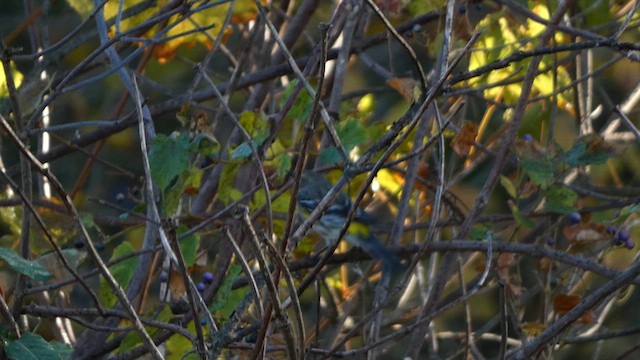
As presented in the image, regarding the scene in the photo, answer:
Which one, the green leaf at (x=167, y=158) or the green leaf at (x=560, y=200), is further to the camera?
the green leaf at (x=560, y=200)

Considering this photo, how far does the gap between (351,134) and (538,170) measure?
1.72 feet

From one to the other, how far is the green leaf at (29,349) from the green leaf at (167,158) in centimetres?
79

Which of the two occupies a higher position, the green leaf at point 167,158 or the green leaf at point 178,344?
the green leaf at point 167,158

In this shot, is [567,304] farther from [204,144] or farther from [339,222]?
[339,222]

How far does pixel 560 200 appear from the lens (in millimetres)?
2842

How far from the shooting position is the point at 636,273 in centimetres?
169

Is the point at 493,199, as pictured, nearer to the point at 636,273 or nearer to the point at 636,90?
the point at 636,90

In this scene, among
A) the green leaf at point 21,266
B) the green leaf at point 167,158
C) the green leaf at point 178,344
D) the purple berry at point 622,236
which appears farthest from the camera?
the purple berry at point 622,236

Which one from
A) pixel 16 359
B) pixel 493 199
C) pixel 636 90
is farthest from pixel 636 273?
pixel 493 199

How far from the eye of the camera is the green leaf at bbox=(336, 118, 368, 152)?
8.22ft

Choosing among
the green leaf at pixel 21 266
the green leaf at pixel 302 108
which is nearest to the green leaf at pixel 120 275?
the green leaf at pixel 302 108

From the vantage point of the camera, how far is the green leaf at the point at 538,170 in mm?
2715

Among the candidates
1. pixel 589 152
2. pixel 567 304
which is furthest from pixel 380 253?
pixel 589 152

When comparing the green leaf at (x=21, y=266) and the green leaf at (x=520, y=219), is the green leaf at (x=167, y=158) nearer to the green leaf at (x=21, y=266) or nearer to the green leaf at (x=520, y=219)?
the green leaf at (x=21, y=266)
